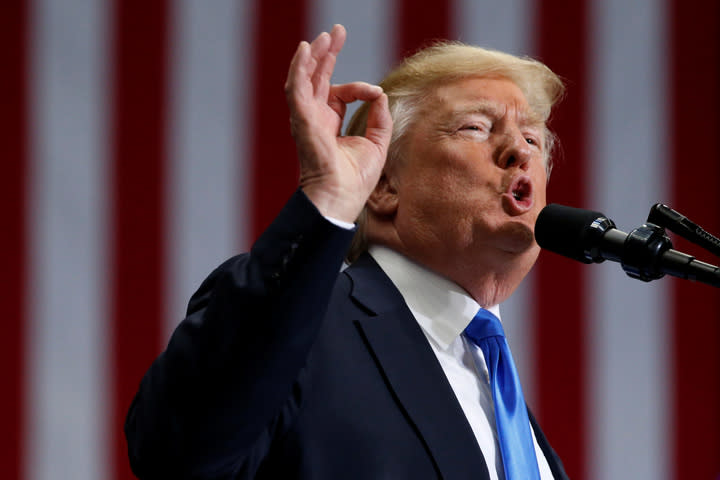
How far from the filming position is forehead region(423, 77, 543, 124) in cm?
130

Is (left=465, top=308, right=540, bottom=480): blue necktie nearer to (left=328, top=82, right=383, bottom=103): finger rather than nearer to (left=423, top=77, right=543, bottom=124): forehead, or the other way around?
(left=423, top=77, right=543, bottom=124): forehead

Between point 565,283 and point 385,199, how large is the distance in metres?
1.32

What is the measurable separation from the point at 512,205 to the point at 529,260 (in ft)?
0.38

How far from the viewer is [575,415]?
244 cm

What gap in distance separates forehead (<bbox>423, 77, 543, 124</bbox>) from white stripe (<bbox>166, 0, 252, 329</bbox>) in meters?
1.05

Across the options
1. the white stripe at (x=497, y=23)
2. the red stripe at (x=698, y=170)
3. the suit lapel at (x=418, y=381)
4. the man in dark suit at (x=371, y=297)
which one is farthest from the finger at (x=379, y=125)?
the red stripe at (x=698, y=170)

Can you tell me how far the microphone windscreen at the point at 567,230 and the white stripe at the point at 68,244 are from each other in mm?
1428

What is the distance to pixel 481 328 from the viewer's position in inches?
48.8

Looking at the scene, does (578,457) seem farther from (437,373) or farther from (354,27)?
(437,373)

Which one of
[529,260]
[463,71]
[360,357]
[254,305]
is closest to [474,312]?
[529,260]

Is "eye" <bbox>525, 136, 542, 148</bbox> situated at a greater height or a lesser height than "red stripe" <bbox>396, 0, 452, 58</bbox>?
lesser

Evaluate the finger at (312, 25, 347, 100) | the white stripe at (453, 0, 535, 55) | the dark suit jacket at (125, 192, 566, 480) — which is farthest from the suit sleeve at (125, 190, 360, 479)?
the white stripe at (453, 0, 535, 55)

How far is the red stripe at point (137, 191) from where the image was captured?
2188 millimetres

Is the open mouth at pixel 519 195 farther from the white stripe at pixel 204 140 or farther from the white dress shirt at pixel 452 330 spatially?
the white stripe at pixel 204 140
